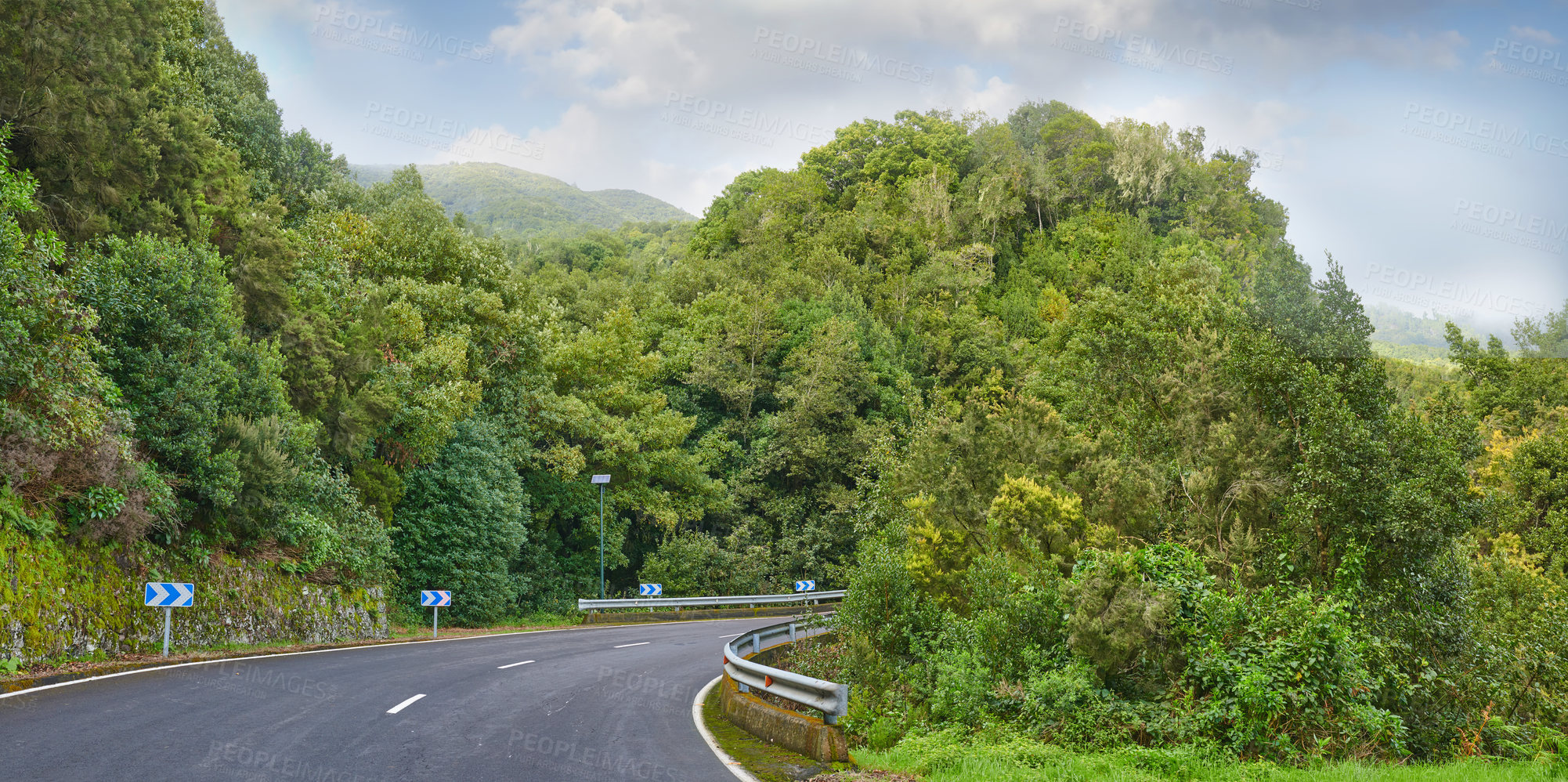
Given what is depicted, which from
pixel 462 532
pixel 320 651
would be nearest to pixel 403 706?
pixel 320 651

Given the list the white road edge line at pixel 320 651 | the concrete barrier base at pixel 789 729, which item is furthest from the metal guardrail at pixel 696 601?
the concrete barrier base at pixel 789 729

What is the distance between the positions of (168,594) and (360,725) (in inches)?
324

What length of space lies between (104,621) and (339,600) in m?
7.71

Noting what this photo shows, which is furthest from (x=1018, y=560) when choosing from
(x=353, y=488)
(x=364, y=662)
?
(x=353, y=488)

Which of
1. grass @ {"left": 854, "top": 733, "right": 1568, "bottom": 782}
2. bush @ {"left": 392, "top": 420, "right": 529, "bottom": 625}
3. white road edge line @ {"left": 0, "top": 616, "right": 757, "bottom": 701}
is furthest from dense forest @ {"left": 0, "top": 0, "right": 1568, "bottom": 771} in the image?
white road edge line @ {"left": 0, "top": 616, "right": 757, "bottom": 701}

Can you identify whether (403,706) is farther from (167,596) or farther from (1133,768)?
(1133,768)

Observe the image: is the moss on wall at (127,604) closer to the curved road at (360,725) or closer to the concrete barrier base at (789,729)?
the curved road at (360,725)

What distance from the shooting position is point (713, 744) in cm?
923

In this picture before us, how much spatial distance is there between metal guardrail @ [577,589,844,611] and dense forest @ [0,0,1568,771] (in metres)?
2.81

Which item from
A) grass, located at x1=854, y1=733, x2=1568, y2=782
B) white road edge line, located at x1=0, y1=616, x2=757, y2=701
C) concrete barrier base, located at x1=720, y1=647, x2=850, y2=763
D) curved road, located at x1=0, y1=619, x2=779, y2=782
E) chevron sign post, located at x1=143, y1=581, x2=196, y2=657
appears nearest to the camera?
curved road, located at x1=0, y1=619, x2=779, y2=782

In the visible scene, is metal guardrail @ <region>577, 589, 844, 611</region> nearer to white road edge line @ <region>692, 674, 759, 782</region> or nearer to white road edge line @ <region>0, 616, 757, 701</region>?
white road edge line @ <region>0, 616, 757, 701</region>

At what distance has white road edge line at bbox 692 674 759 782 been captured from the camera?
774 cm

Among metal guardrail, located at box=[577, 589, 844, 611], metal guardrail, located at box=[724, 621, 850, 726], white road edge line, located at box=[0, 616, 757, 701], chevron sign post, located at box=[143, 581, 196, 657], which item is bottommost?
metal guardrail, located at box=[577, 589, 844, 611]

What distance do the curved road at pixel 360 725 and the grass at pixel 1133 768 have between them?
Answer: 6.17 ft
